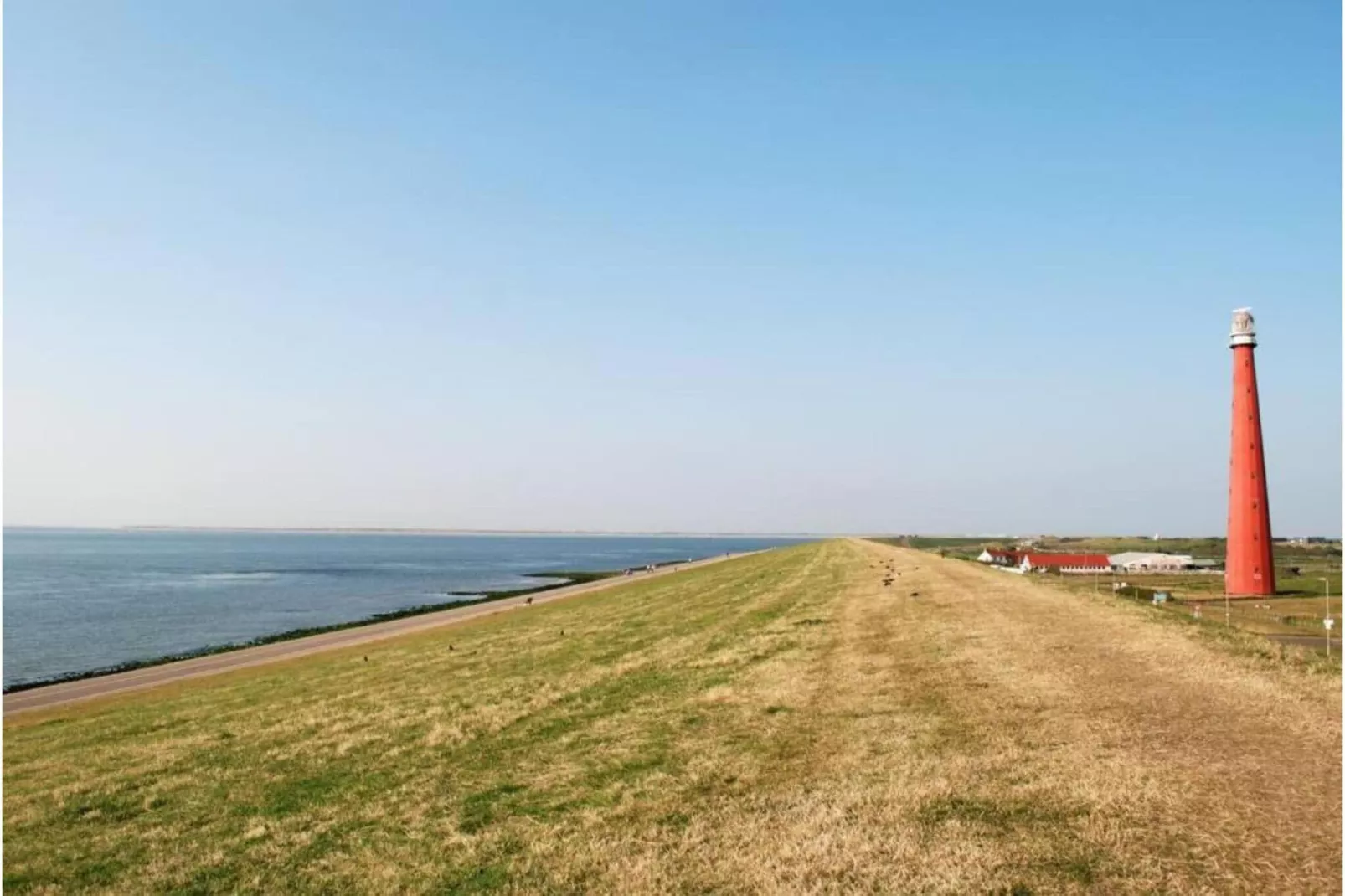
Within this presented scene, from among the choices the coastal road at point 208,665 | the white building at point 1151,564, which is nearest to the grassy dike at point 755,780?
the coastal road at point 208,665

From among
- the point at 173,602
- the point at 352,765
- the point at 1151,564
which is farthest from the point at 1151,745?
the point at 1151,564

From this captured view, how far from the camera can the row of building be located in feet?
387

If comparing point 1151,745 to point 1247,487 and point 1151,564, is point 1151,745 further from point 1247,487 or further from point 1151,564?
point 1151,564

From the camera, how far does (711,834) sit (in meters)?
10.3

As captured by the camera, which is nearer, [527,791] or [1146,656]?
[527,791]

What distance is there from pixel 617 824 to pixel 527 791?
9.00 feet

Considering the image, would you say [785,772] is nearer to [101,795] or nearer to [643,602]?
[101,795]

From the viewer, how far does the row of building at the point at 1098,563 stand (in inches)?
4646

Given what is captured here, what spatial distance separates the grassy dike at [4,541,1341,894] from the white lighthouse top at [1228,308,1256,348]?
129 feet

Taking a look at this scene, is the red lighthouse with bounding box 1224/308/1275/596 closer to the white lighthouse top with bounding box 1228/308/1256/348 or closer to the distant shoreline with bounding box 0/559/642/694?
the white lighthouse top with bounding box 1228/308/1256/348

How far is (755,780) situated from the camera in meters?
Result: 12.4

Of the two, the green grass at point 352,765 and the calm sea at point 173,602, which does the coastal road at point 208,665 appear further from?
the green grass at point 352,765

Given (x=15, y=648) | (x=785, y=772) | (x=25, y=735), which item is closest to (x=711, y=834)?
(x=785, y=772)

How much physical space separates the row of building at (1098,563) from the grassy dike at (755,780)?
100287 millimetres
